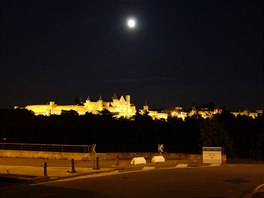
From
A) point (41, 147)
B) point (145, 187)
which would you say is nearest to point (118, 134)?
point (41, 147)

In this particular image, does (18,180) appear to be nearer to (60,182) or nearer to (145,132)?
(60,182)

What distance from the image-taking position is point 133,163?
30609 mm

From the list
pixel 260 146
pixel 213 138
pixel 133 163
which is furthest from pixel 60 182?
pixel 260 146

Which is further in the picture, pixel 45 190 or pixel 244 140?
pixel 244 140

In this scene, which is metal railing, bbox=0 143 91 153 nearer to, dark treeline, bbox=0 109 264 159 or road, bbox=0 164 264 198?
road, bbox=0 164 264 198

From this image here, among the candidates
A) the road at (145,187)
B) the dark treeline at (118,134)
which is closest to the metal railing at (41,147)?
the road at (145,187)

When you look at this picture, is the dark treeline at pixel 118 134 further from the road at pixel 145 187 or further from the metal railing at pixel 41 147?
the road at pixel 145 187

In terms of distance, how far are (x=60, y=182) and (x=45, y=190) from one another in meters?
3.22

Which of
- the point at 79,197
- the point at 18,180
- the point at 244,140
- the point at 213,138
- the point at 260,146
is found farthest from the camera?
the point at 244,140

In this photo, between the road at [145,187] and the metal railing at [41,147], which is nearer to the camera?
the road at [145,187]

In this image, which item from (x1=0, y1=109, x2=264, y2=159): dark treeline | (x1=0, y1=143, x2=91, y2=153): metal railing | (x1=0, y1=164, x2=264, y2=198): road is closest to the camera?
(x1=0, y1=164, x2=264, y2=198): road

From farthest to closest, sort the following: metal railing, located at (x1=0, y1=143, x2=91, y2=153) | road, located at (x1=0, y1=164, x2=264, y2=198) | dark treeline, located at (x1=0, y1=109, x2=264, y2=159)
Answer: dark treeline, located at (x1=0, y1=109, x2=264, y2=159)
metal railing, located at (x1=0, y1=143, x2=91, y2=153)
road, located at (x1=0, y1=164, x2=264, y2=198)

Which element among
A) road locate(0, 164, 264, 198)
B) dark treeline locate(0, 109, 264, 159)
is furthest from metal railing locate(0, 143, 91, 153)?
dark treeline locate(0, 109, 264, 159)

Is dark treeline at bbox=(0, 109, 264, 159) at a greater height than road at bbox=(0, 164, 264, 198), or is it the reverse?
dark treeline at bbox=(0, 109, 264, 159)
